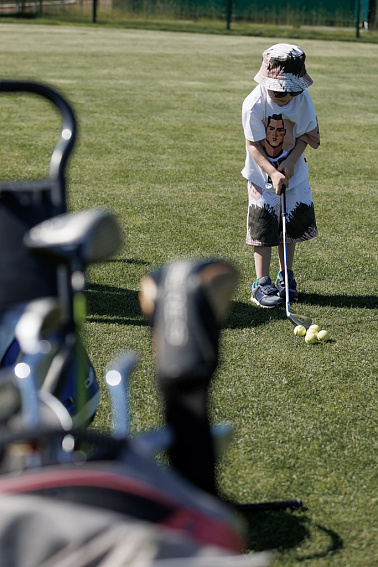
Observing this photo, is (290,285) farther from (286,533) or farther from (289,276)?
(286,533)

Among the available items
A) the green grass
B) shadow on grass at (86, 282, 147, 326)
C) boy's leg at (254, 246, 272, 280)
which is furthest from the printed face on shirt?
the green grass

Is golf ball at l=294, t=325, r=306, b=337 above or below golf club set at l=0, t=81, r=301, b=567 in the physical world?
below

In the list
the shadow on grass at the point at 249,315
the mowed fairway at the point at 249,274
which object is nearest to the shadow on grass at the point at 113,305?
the mowed fairway at the point at 249,274

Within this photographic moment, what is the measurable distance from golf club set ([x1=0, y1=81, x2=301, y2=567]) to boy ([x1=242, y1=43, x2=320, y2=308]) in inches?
86.9

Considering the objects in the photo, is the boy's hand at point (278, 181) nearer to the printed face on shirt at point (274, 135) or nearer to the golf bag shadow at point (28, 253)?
the printed face on shirt at point (274, 135)

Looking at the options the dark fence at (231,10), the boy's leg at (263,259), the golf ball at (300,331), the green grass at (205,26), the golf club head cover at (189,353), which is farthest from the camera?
the dark fence at (231,10)

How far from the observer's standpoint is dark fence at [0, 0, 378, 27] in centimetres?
2772

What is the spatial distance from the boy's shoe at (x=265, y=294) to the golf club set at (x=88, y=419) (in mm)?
2394

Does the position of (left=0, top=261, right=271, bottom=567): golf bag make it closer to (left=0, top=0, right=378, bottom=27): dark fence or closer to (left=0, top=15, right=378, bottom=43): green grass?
(left=0, top=15, right=378, bottom=43): green grass

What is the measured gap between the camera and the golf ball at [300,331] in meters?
4.21

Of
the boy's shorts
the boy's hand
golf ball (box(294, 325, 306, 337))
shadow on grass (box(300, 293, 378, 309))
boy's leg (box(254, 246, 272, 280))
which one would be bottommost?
shadow on grass (box(300, 293, 378, 309))

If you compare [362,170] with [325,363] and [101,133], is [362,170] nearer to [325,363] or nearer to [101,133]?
[101,133]

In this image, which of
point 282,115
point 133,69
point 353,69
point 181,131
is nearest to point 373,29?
point 353,69

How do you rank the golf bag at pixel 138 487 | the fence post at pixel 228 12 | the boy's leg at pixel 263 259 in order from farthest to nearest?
1. the fence post at pixel 228 12
2. the boy's leg at pixel 263 259
3. the golf bag at pixel 138 487
